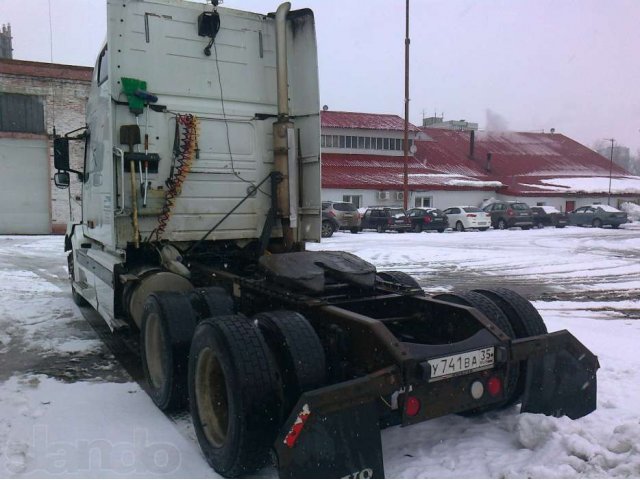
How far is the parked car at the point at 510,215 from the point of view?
3142 centimetres

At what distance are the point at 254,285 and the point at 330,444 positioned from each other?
186 centimetres

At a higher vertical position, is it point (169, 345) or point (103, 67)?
point (103, 67)

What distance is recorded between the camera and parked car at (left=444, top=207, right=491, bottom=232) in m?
30.6

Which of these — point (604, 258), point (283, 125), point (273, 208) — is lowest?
point (604, 258)

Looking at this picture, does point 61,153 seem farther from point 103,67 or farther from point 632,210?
point 632,210

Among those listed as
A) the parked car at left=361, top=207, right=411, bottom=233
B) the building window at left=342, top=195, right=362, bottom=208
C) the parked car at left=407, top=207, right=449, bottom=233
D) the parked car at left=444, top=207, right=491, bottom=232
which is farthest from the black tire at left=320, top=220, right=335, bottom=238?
the building window at left=342, top=195, right=362, bottom=208

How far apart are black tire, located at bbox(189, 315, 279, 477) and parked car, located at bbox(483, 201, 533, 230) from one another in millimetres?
29669

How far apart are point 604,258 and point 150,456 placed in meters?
15.5

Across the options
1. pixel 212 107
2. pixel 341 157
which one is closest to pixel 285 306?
pixel 212 107

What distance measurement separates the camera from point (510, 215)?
31.4m

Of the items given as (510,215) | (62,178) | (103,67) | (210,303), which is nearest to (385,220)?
(510,215)

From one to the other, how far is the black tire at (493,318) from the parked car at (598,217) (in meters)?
32.1

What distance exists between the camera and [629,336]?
23.0 feet

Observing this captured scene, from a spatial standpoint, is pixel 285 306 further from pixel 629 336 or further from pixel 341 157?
pixel 341 157
